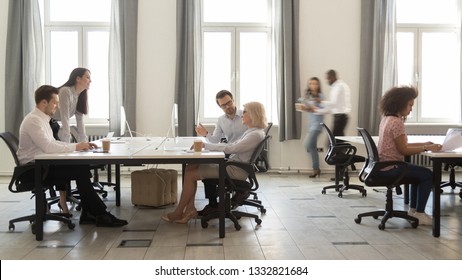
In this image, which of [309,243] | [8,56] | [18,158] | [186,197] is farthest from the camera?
[8,56]

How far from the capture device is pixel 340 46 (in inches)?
322

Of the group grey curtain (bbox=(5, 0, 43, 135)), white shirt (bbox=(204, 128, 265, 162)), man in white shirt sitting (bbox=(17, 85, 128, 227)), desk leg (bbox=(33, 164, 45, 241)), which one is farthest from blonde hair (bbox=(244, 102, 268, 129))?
grey curtain (bbox=(5, 0, 43, 135))

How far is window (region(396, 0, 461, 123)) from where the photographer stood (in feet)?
27.5

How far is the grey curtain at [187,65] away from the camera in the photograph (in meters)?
7.85

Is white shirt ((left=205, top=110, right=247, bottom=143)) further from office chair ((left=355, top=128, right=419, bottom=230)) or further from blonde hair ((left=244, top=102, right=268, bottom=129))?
office chair ((left=355, top=128, right=419, bottom=230))

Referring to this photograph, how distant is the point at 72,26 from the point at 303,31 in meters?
3.46

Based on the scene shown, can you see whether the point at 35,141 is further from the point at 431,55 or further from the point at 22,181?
the point at 431,55

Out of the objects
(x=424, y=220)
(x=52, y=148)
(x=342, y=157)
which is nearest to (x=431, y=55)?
(x=342, y=157)

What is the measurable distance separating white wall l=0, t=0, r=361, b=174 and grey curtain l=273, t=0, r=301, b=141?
7.9 inches

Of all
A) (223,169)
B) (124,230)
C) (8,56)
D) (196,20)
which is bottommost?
(124,230)

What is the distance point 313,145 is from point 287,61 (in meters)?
1.30

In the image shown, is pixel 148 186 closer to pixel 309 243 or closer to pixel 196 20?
pixel 309 243

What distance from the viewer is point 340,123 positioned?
724 centimetres

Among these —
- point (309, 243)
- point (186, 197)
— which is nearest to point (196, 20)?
point (186, 197)
